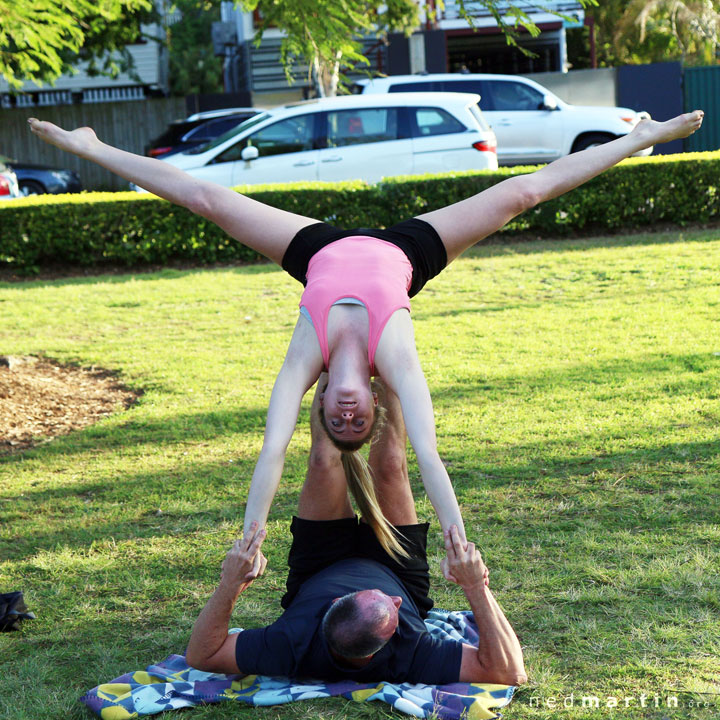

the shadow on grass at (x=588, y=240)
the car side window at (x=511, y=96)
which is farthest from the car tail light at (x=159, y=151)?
the shadow on grass at (x=588, y=240)

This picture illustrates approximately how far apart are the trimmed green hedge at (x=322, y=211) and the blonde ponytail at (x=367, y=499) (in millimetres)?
9328

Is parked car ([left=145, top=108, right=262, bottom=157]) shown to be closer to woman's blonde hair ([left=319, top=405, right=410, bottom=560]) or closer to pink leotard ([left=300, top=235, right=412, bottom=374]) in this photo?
pink leotard ([left=300, top=235, right=412, bottom=374])

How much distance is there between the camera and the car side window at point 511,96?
58.2ft

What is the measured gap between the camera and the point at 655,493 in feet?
16.9

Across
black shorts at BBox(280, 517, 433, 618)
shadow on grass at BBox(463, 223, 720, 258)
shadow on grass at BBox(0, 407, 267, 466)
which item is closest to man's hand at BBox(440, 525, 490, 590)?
black shorts at BBox(280, 517, 433, 618)

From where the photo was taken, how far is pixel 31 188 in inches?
790

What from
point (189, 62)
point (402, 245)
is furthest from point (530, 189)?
point (189, 62)

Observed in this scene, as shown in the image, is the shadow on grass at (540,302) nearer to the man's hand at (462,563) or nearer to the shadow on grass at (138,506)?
the shadow on grass at (138,506)

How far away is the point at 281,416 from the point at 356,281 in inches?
29.3

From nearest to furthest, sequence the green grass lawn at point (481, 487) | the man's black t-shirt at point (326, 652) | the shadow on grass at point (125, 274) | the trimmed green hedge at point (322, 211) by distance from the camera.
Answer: the man's black t-shirt at point (326, 652), the green grass lawn at point (481, 487), the shadow on grass at point (125, 274), the trimmed green hedge at point (322, 211)

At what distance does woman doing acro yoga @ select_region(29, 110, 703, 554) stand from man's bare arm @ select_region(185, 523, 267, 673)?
0.33ft

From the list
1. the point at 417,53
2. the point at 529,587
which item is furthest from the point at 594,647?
the point at 417,53

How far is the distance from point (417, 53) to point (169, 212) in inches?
570

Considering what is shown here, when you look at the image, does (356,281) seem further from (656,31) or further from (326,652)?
(656,31)
